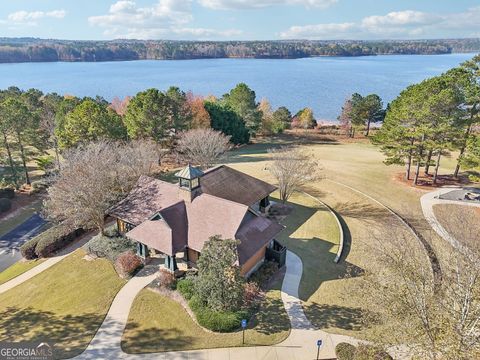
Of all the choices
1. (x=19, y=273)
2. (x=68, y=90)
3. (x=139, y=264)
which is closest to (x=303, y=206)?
(x=139, y=264)

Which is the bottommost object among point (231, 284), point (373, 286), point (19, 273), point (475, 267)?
point (19, 273)

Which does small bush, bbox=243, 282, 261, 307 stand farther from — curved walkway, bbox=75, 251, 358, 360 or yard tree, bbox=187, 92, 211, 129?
yard tree, bbox=187, 92, 211, 129

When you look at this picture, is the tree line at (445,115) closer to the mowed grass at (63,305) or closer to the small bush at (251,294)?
the small bush at (251,294)

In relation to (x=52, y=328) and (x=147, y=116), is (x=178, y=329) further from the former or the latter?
(x=147, y=116)

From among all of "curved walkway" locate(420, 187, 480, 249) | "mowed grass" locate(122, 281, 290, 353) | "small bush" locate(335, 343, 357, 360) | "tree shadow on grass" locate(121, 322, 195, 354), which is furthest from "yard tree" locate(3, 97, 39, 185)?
"curved walkway" locate(420, 187, 480, 249)

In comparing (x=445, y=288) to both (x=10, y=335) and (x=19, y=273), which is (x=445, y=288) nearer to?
(x=10, y=335)

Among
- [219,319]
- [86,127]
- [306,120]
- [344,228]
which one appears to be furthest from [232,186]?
[306,120]
